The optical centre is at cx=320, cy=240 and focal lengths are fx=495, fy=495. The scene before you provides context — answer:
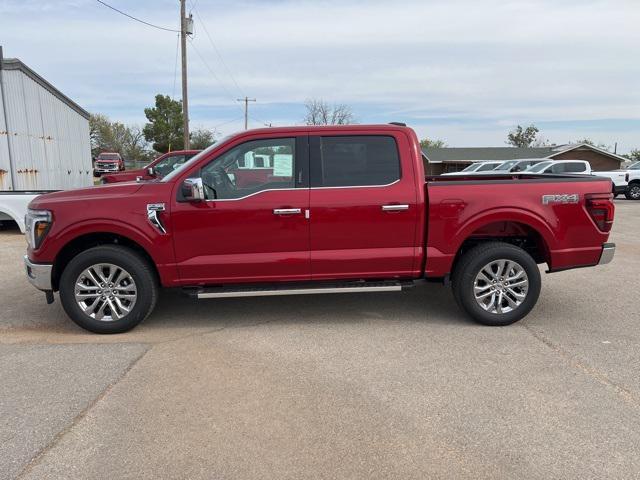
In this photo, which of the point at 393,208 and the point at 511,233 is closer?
the point at 393,208

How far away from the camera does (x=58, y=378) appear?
3.85 meters

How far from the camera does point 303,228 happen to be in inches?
185

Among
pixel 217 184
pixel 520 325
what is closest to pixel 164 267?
pixel 217 184

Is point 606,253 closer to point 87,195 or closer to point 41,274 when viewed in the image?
point 87,195

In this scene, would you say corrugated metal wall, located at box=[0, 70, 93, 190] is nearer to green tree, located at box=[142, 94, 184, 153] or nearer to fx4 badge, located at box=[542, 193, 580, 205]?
fx4 badge, located at box=[542, 193, 580, 205]

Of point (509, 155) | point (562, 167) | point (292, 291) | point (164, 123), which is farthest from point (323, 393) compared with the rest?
point (509, 155)

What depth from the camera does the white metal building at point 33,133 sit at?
45.6 feet

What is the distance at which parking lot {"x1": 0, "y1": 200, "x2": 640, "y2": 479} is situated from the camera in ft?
9.17

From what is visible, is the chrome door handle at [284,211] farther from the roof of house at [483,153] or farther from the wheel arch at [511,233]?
the roof of house at [483,153]

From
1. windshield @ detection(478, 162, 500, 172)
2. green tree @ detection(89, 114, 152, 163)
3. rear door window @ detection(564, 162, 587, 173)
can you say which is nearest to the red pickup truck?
rear door window @ detection(564, 162, 587, 173)

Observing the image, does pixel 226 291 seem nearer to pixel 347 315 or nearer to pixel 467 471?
pixel 347 315

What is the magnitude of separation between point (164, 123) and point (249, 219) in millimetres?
49564

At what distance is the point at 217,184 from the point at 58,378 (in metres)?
2.11

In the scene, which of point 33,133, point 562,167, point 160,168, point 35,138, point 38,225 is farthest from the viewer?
point 562,167
